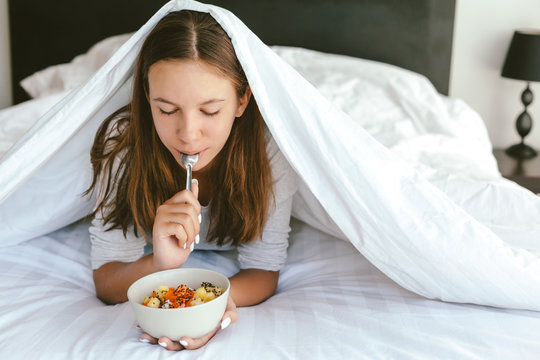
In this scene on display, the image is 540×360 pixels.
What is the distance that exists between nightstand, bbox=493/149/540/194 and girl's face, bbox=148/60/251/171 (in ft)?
5.00

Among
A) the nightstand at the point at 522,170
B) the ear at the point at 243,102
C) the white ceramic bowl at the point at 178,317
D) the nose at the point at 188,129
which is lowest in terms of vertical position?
the nightstand at the point at 522,170

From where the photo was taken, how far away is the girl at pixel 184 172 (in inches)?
35.0

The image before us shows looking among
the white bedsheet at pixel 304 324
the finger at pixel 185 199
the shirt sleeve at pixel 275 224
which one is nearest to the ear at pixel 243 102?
the shirt sleeve at pixel 275 224

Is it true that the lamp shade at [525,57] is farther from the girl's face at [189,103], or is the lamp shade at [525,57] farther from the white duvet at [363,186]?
the girl's face at [189,103]

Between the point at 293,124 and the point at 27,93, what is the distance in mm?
1962

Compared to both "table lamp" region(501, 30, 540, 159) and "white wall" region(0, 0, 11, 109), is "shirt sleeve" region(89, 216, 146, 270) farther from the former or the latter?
"table lamp" region(501, 30, 540, 159)

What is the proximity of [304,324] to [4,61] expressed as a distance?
2171mm

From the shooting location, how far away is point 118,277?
3.24 ft

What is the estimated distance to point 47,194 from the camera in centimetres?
114

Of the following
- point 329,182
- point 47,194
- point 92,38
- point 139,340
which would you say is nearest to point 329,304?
point 329,182

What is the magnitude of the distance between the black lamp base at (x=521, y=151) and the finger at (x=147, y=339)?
207cm

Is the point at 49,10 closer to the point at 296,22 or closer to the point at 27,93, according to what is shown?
the point at 27,93

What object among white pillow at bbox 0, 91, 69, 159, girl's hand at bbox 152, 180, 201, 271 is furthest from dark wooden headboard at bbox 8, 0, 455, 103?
girl's hand at bbox 152, 180, 201, 271

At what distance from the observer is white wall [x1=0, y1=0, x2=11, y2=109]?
7.89 feet
